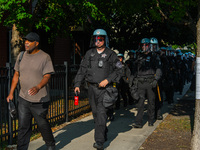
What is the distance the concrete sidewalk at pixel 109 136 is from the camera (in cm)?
591

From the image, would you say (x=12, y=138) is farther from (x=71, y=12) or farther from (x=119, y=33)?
(x=119, y=33)

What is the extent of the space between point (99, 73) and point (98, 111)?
0.66 meters

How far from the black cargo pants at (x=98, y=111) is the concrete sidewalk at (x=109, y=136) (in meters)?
0.32

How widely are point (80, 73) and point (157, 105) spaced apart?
3252 mm

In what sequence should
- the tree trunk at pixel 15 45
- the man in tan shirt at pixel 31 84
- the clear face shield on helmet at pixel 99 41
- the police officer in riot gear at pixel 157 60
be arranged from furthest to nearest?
the tree trunk at pixel 15 45 < the police officer in riot gear at pixel 157 60 < the clear face shield on helmet at pixel 99 41 < the man in tan shirt at pixel 31 84

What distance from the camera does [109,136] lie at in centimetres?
668

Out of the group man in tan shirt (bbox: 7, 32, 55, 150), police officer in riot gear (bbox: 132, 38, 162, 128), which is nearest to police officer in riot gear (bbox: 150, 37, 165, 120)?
police officer in riot gear (bbox: 132, 38, 162, 128)

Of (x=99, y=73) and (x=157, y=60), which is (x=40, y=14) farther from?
(x=99, y=73)

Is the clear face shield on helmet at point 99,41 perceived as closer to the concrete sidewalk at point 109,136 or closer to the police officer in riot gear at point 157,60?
the concrete sidewalk at point 109,136

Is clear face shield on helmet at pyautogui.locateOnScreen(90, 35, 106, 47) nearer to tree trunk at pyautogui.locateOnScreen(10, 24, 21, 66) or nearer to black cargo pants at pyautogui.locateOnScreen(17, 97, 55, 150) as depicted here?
black cargo pants at pyautogui.locateOnScreen(17, 97, 55, 150)

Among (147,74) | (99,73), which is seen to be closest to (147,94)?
(147,74)

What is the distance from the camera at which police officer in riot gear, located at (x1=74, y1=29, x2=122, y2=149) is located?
5.69 metres

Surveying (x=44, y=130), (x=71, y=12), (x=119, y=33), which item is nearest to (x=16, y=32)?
(x=71, y=12)

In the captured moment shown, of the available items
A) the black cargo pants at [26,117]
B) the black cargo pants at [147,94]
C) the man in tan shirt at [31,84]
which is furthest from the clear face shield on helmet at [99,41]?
the black cargo pants at [147,94]
